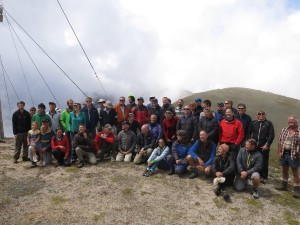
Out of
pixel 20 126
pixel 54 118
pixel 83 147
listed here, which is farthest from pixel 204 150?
pixel 20 126

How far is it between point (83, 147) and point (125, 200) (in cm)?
419

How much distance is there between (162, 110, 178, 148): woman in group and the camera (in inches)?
509

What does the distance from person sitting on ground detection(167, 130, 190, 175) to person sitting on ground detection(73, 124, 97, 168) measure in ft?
12.6

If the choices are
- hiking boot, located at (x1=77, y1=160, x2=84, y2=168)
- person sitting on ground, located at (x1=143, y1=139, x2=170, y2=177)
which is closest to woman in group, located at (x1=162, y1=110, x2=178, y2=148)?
person sitting on ground, located at (x1=143, y1=139, x2=170, y2=177)

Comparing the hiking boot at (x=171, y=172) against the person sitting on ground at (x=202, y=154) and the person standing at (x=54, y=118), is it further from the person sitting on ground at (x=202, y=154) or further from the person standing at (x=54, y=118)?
the person standing at (x=54, y=118)

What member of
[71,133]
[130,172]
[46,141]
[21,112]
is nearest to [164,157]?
[130,172]

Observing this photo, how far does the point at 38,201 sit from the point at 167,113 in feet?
20.7

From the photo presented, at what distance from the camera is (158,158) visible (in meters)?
12.3

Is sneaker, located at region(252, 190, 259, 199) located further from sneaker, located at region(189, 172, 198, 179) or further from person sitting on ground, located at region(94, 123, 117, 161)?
person sitting on ground, located at region(94, 123, 117, 161)

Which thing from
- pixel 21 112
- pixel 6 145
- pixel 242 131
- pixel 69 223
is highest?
pixel 21 112

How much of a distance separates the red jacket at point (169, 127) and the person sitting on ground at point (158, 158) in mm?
Result: 507

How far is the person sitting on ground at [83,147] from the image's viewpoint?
43.3ft

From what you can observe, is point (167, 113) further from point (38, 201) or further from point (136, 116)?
point (38, 201)

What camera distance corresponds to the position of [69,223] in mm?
8578
